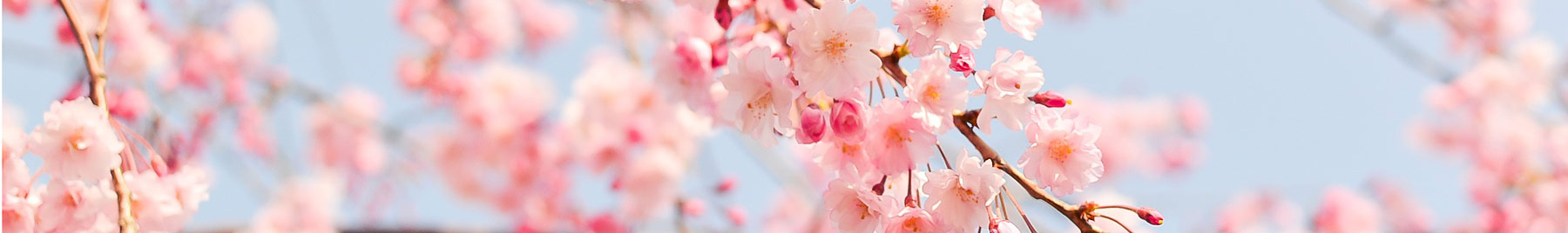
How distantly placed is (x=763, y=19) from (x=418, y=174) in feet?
9.30

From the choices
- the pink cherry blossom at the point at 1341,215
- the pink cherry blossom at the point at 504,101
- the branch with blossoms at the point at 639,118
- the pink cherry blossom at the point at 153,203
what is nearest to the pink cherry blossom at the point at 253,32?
the branch with blossoms at the point at 639,118

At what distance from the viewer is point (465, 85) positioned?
11.9 feet

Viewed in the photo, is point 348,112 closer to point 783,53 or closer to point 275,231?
point 275,231

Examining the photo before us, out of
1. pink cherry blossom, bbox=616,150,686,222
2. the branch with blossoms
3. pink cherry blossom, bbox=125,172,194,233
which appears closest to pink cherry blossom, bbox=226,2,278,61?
the branch with blossoms

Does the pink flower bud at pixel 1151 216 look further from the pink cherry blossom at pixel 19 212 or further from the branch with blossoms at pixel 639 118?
the pink cherry blossom at pixel 19 212

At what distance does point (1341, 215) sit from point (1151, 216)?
13.5ft

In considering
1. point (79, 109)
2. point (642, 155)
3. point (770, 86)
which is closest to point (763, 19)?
point (770, 86)

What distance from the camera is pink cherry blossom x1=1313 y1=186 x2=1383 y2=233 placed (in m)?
4.29

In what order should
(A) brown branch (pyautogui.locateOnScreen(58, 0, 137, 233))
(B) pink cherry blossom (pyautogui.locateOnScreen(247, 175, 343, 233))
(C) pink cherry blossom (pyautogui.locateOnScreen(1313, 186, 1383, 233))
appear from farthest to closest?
(C) pink cherry blossom (pyautogui.locateOnScreen(1313, 186, 1383, 233))
(B) pink cherry blossom (pyautogui.locateOnScreen(247, 175, 343, 233))
(A) brown branch (pyautogui.locateOnScreen(58, 0, 137, 233))

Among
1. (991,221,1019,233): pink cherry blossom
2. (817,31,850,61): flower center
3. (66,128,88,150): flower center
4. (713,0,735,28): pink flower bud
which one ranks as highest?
(713,0,735,28): pink flower bud

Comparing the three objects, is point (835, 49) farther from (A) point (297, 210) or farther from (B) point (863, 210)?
(A) point (297, 210)

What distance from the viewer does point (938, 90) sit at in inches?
33.6

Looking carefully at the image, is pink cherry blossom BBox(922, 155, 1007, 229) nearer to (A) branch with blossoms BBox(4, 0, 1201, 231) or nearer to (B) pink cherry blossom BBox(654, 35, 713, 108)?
(A) branch with blossoms BBox(4, 0, 1201, 231)

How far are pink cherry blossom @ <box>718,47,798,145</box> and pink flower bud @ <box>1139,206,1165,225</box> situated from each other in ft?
1.08
